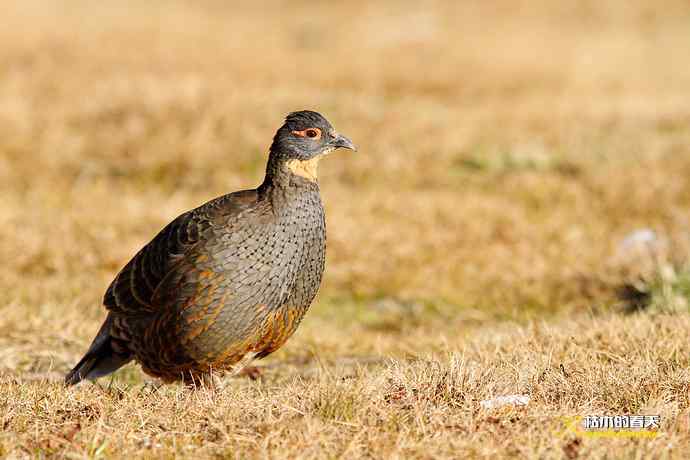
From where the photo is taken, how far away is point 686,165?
12.1 metres

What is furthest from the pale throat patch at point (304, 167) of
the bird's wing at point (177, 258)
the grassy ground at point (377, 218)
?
the grassy ground at point (377, 218)

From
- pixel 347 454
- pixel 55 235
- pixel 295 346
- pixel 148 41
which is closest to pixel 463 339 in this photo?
pixel 295 346

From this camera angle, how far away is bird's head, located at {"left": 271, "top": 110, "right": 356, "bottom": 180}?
536cm

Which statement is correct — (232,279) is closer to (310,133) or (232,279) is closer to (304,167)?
(304,167)

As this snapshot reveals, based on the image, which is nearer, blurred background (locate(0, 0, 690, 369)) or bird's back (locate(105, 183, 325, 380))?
bird's back (locate(105, 183, 325, 380))

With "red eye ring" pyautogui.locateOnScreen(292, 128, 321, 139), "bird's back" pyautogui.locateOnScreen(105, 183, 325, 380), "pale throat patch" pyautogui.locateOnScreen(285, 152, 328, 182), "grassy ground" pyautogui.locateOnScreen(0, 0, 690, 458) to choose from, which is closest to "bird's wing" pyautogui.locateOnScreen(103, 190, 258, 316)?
"bird's back" pyautogui.locateOnScreen(105, 183, 325, 380)

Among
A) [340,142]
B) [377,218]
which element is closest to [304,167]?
[340,142]

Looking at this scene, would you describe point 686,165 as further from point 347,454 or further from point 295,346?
point 347,454

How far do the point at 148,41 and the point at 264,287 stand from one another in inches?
623

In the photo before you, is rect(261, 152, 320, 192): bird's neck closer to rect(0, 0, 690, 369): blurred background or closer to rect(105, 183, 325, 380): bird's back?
rect(105, 183, 325, 380): bird's back

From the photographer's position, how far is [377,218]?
10.6 m

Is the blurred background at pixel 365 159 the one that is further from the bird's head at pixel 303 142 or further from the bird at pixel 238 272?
the bird's head at pixel 303 142

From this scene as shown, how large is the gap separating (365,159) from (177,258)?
748cm

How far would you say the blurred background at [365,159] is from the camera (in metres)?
8.89
